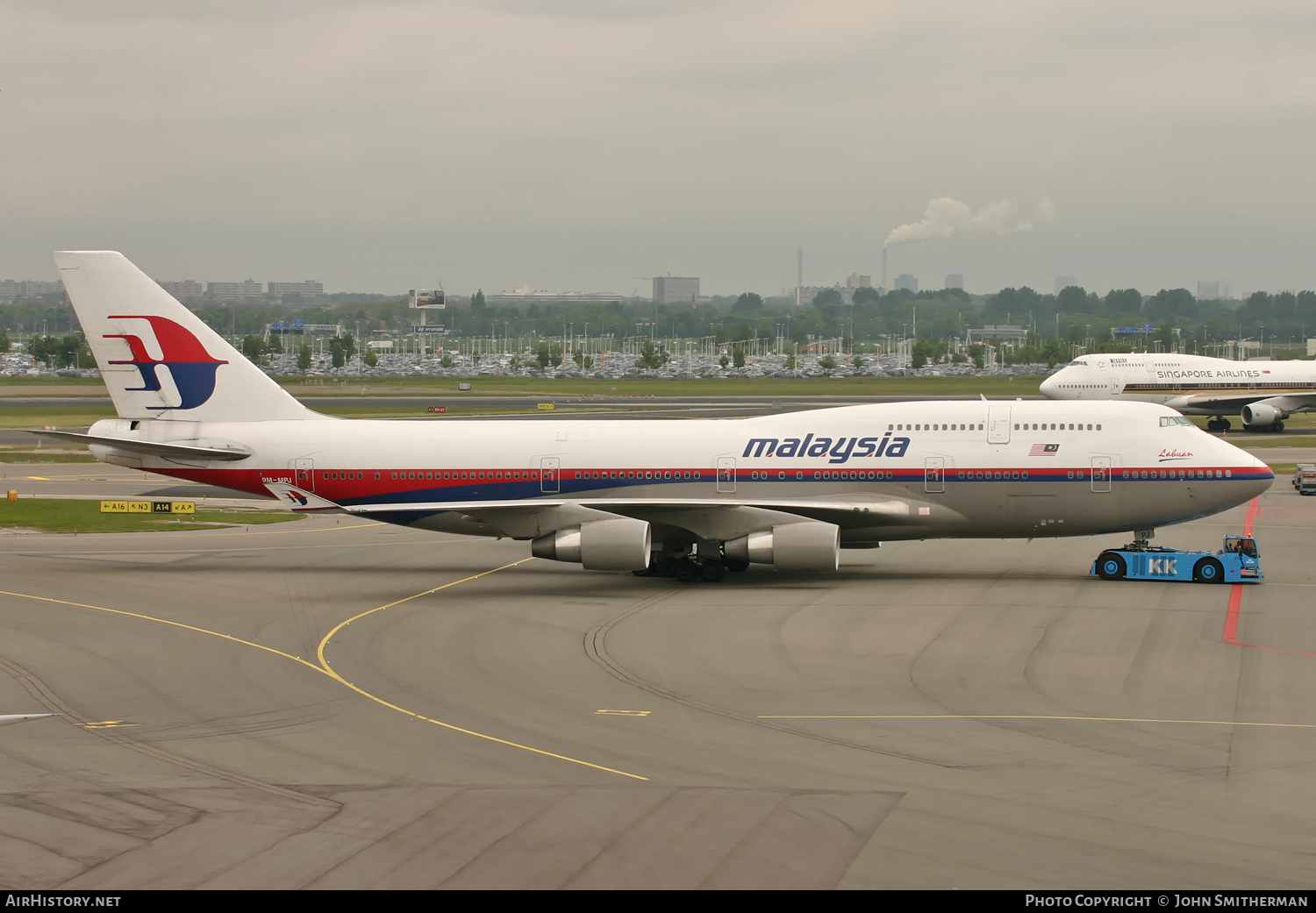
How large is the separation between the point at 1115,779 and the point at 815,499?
1999cm

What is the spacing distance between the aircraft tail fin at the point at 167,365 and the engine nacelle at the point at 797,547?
16.2 metres

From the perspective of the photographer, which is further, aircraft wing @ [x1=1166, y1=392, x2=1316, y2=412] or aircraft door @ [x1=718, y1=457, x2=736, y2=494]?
aircraft wing @ [x1=1166, y1=392, x2=1316, y2=412]

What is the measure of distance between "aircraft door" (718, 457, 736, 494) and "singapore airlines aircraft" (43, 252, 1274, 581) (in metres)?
0.05

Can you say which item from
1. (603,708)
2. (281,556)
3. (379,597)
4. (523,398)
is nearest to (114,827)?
(603,708)

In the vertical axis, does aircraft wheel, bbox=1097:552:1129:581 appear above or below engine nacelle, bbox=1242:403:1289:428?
below

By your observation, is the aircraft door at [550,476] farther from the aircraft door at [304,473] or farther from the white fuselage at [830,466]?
the aircraft door at [304,473]

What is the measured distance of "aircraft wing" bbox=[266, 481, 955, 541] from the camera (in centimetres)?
3744

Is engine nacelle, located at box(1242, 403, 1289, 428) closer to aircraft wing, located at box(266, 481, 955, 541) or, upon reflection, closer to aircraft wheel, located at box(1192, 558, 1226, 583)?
aircraft wheel, located at box(1192, 558, 1226, 583)

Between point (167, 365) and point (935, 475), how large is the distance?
24897 mm

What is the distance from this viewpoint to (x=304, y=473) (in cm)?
4050

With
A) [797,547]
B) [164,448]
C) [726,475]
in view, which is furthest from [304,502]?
[797,547]

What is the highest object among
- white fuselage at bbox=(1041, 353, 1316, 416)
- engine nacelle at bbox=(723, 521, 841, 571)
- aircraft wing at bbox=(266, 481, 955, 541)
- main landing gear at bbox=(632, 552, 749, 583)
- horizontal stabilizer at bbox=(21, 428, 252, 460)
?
white fuselage at bbox=(1041, 353, 1316, 416)

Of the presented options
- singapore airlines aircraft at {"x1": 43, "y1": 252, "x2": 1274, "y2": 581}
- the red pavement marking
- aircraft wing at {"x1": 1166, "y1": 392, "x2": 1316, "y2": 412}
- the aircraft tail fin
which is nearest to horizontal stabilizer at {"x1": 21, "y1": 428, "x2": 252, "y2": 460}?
singapore airlines aircraft at {"x1": 43, "y1": 252, "x2": 1274, "y2": 581}

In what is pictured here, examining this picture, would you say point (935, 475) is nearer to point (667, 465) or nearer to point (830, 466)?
point (830, 466)
